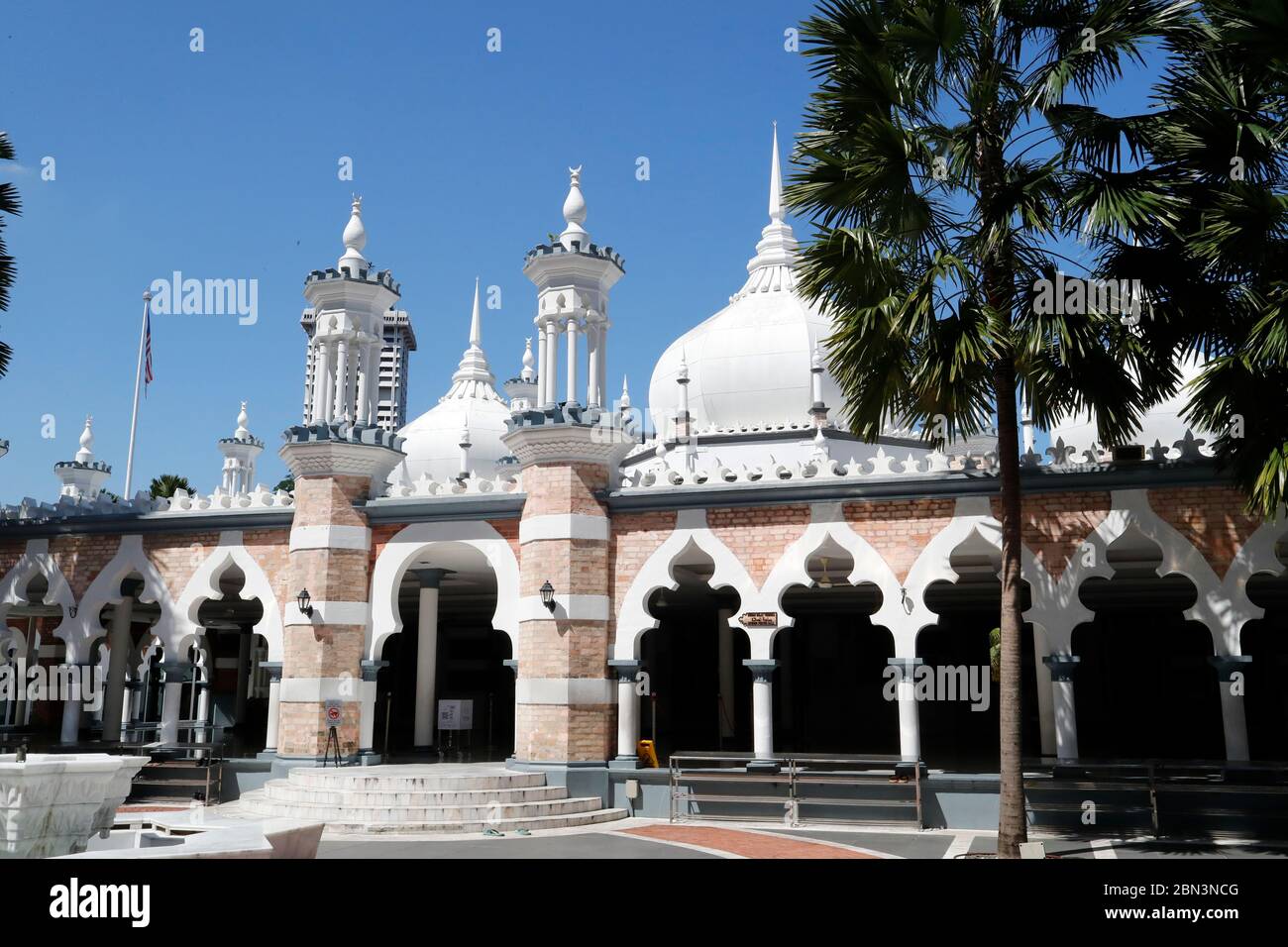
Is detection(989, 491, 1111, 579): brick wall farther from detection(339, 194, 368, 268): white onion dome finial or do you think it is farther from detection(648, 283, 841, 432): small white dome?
detection(339, 194, 368, 268): white onion dome finial

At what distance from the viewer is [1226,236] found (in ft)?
37.6

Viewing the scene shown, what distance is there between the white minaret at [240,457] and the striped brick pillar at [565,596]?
2009 cm

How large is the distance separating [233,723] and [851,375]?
77.1 ft

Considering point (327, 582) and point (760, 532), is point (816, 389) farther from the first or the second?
point (327, 582)

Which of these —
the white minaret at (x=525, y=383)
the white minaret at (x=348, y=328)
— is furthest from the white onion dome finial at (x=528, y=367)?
the white minaret at (x=348, y=328)

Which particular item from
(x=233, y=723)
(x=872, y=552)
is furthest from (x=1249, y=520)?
(x=233, y=723)

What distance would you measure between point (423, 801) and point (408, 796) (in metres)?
0.23

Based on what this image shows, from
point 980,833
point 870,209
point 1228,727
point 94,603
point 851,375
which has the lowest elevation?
point 980,833

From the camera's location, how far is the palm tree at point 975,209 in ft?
38.4

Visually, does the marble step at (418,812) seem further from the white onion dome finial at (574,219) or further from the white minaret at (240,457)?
the white minaret at (240,457)

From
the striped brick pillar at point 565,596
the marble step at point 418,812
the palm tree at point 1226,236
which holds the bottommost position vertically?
the marble step at point 418,812

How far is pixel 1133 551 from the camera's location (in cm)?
1781
